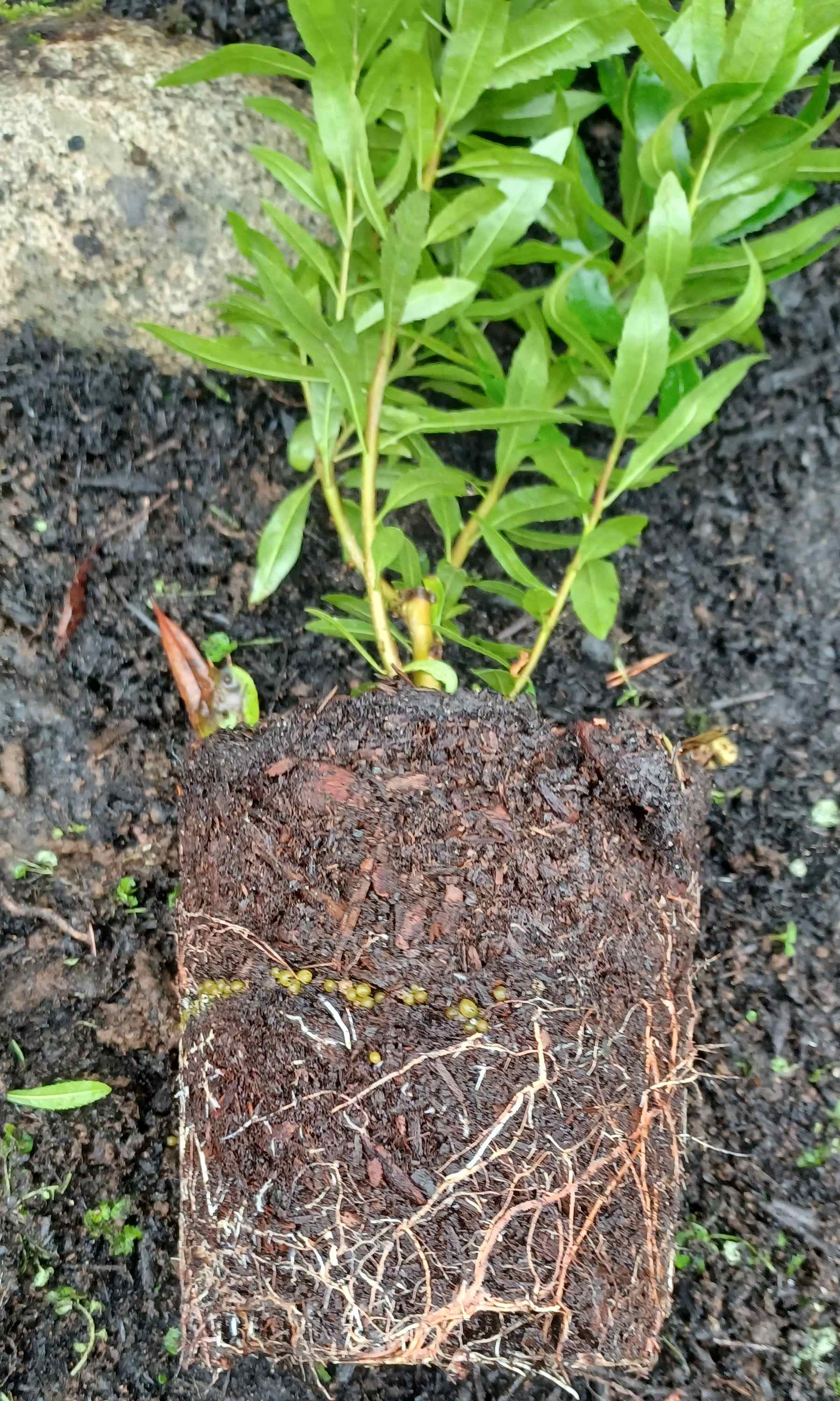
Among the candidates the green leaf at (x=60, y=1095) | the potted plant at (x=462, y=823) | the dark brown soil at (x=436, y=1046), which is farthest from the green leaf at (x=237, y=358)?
the green leaf at (x=60, y=1095)

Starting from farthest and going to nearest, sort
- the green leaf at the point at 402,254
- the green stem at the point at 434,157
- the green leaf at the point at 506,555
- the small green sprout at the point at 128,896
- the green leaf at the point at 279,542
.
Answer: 1. the small green sprout at the point at 128,896
2. the green leaf at the point at 279,542
3. the green leaf at the point at 506,555
4. the green stem at the point at 434,157
5. the green leaf at the point at 402,254

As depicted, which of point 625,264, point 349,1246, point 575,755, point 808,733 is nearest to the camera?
point 349,1246

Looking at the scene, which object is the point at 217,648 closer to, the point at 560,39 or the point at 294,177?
the point at 294,177

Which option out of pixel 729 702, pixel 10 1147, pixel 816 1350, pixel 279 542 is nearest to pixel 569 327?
pixel 279 542

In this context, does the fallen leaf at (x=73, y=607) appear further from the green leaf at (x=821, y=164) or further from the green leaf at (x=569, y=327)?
the green leaf at (x=821, y=164)

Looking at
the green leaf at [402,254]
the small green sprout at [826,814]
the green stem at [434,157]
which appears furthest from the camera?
the small green sprout at [826,814]

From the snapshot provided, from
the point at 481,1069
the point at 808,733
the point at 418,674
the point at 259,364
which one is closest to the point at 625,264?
the point at 259,364

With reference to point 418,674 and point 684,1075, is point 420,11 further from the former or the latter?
point 684,1075

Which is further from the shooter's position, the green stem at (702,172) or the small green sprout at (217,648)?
the small green sprout at (217,648)
